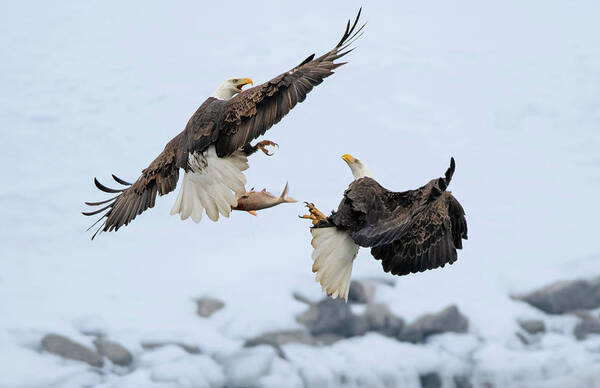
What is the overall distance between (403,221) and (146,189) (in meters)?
2.09

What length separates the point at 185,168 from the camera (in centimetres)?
693

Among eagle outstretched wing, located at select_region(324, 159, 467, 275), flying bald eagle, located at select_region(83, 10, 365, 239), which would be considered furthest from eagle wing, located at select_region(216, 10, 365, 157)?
eagle outstretched wing, located at select_region(324, 159, 467, 275)

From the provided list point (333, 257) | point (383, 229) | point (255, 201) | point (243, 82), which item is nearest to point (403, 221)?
point (383, 229)

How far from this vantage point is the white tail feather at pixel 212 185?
6.71 metres

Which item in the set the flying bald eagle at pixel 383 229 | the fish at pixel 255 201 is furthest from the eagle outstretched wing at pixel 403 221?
the fish at pixel 255 201

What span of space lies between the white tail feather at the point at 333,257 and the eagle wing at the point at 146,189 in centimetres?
121

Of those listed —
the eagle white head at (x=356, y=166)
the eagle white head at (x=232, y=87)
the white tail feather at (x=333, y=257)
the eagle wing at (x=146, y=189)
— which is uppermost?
the eagle white head at (x=232, y=87)

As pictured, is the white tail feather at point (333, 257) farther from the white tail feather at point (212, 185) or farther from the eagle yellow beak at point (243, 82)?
the eagle yellow beak at point (243, 82)

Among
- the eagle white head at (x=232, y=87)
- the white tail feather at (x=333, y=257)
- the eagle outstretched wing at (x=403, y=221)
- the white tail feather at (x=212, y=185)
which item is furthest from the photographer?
the eagle white head at (x=232, y=87)

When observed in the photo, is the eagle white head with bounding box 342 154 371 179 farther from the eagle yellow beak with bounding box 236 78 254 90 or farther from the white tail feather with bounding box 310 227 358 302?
the eagle yellow beak with bounding box 236 78 254 90

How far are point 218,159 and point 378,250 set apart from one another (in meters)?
1.16

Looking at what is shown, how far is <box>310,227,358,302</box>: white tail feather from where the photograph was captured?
20.7 feet

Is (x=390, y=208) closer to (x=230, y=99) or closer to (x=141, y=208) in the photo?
(x=230, y=99)

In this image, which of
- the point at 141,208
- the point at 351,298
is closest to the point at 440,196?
the point at 141,208
